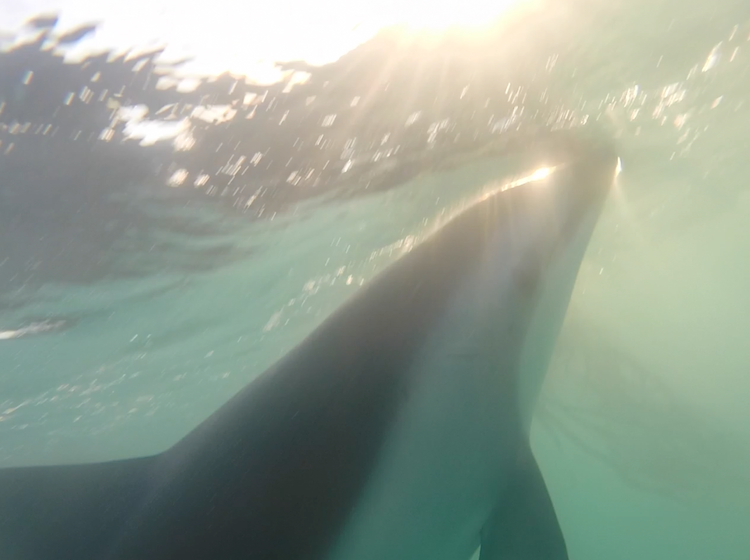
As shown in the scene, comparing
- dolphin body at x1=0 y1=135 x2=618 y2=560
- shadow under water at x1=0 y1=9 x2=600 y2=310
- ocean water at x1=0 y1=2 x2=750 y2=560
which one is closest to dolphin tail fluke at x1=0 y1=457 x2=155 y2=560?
dolphin body at x1=0 y1=135 x2=618 y2=560

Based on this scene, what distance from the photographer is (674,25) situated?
6.75 metres

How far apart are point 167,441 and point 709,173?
72.5 feet

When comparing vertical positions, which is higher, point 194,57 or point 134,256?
point 194,57

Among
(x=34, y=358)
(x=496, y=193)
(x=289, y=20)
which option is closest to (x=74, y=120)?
(x=289, y=20)

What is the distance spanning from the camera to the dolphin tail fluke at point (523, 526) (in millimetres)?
3510

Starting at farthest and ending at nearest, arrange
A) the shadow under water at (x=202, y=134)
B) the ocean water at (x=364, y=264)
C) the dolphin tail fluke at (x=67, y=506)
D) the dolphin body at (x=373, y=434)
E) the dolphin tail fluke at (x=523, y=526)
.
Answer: the ocean water at (x=364, y=264), the shadow under water at (x=202, y=134), the dolphin tail fluke at (x=523, y=526), the dolphin tail fluke at (x=67, y=506), the dolphin body at (x=373, y=434)

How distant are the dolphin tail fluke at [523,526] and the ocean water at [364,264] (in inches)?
212

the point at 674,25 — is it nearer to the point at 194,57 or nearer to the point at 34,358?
the point at 194,57

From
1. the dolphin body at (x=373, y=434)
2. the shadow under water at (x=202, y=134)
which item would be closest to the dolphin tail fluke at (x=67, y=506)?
the dolphin body at (x=373, y=434)

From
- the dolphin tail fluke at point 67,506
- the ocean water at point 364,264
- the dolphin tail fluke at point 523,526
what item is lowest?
the dolphin tail fluke at point 523,526

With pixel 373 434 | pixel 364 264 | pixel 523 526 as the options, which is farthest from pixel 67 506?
pixel 364 264

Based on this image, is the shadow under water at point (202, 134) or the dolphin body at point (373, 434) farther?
the shadow under water at point (202, 134)

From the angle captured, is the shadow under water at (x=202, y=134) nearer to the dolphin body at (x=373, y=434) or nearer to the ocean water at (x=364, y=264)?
the ocean water at (x=364, y=264)

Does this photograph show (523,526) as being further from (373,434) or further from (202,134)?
(202,134)
